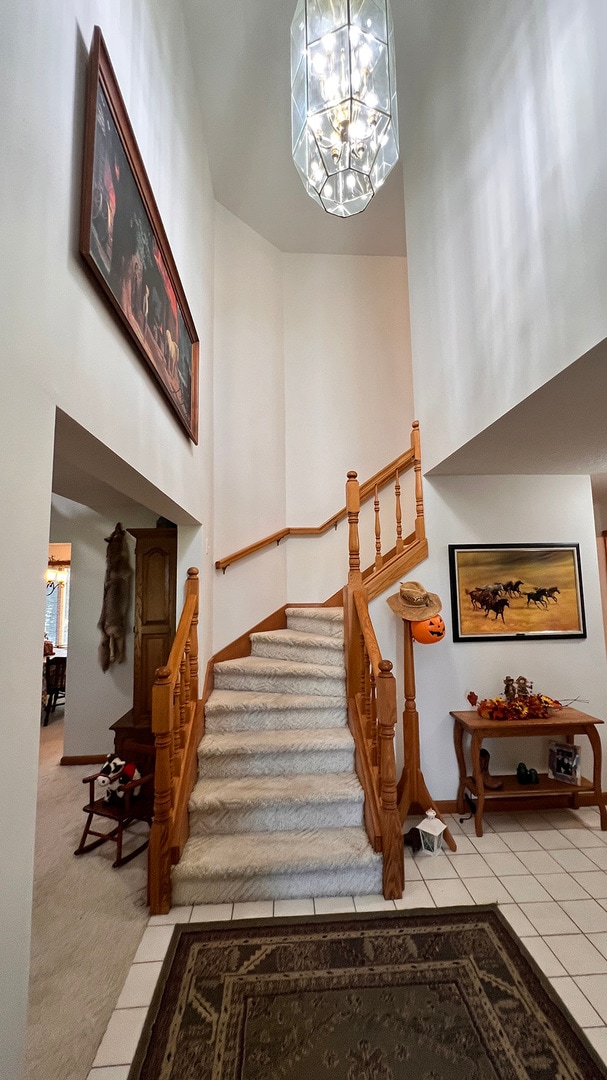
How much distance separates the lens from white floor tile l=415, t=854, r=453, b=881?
8.88 ft

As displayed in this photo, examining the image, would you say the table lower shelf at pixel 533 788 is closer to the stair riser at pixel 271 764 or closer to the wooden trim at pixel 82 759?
the stair riser at pixel 271 764

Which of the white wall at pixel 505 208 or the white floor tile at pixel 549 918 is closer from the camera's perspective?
the white wall at pixel 505 208

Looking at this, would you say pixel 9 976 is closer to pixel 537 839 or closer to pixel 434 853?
pixel 434 853

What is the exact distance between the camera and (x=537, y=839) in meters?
3.12

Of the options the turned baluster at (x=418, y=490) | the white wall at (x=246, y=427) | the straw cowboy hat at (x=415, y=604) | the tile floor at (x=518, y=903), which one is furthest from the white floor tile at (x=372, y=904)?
the turned baluster at (x=418, y=490)

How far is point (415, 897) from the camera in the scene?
2518 millimetres

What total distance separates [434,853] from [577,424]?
267cm

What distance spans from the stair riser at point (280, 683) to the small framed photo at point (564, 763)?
1.60 metres

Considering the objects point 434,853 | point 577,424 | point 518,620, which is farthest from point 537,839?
point 577,424

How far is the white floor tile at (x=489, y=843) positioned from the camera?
2986 mm

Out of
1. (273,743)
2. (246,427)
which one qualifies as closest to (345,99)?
(246,427)

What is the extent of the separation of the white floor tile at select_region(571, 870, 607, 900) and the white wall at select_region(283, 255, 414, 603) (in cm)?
295

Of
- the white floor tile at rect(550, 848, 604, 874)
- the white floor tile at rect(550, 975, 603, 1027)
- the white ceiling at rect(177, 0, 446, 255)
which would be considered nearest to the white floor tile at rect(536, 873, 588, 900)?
the white floor tile at rect(550, 848, 604, 874)

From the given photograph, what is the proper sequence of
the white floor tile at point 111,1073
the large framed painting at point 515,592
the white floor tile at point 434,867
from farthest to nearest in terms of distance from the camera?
the large framed painting at point 515,592
the white floor tile at point 434,867
the white floor tile at point 111,1073
